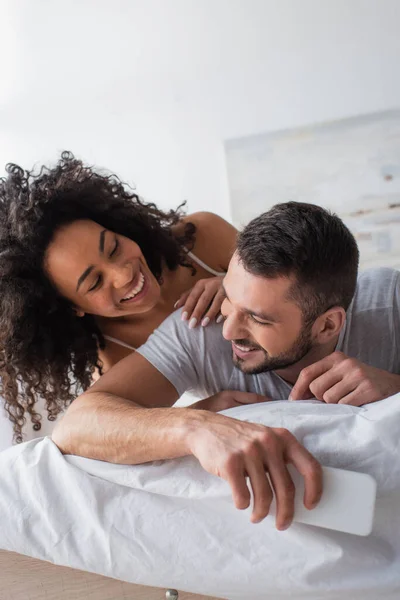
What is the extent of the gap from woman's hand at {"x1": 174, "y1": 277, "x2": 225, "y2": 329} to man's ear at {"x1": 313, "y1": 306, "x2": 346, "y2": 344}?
0.79 feet

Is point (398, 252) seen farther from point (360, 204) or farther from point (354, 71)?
point (354, 71)

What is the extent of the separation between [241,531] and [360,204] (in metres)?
2.56

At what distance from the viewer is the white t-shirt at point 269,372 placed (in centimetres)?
126

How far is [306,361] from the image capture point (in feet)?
4.10

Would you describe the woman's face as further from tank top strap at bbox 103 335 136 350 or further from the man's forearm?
the man's forearm

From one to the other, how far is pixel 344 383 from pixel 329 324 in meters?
0.23

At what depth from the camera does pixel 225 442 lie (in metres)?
0.78

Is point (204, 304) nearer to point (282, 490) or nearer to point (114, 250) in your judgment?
point (114, 250)

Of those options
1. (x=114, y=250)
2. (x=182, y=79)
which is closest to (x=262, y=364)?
(x=114, y=250)

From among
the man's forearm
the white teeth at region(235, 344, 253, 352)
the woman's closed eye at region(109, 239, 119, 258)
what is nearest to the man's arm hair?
the man's forearm

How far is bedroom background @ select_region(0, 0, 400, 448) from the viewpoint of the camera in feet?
9.98

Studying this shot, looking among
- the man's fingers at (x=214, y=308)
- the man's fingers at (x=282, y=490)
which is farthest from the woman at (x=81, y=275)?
the man's fingers at (x=282, y=490)

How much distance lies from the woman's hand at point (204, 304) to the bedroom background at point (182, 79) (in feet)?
6.19

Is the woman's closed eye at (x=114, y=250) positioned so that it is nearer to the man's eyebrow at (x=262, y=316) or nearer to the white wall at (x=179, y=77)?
the man's eyebrow at (x=262, y=316)
